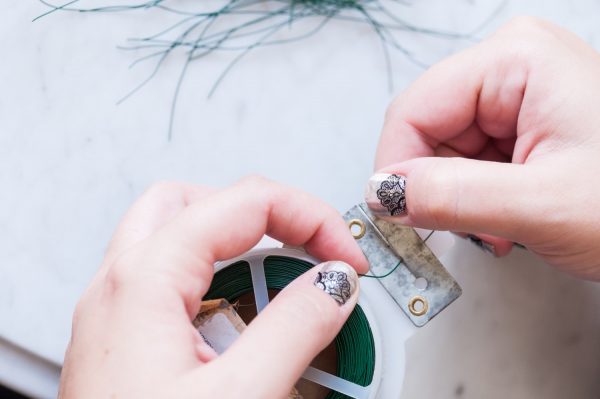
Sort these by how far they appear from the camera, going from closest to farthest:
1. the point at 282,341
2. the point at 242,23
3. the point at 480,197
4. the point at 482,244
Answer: the point at 282,341 < the point at 480,197 < the point at 482,244 < the point at 242,23

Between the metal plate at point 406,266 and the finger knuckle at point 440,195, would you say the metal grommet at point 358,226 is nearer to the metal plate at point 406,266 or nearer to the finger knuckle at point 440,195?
the metal plate at point 406,266

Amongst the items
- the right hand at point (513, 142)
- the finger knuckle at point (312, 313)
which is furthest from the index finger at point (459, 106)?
the finger knuckle at point (312, 313)

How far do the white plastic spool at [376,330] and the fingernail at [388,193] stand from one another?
0.38ft

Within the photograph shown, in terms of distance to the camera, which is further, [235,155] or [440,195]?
[235,155]

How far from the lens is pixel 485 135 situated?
962mm

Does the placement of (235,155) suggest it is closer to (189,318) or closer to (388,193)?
(388,193)

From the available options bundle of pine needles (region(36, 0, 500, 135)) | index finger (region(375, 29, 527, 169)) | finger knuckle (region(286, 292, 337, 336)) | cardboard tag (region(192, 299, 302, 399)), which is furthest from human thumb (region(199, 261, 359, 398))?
bundle of pine needles (region(36, 0, 500, 135))

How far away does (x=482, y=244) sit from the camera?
96cm

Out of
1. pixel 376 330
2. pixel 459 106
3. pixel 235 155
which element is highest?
pixel 459 106

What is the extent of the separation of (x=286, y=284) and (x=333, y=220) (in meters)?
0.11

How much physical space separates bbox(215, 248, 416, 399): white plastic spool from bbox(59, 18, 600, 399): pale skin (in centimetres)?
6

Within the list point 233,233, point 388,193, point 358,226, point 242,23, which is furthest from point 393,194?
point 242,23

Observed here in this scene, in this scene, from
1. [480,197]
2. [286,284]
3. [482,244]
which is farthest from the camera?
[482,244]

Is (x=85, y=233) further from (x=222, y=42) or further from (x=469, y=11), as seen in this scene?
(x=469, y=11)
